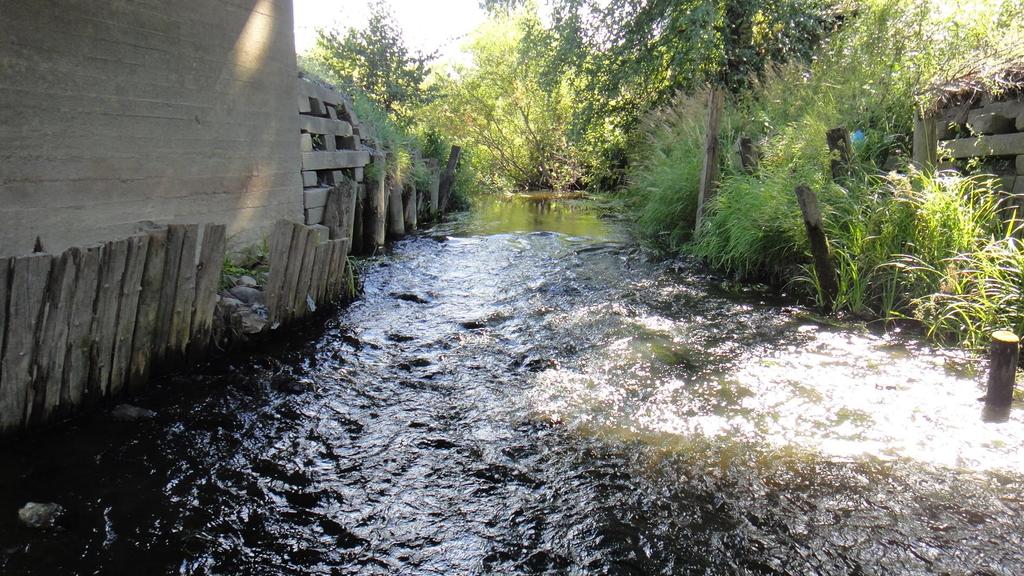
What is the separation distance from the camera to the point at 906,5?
870 centimetres

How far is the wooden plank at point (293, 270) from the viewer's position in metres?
4.61

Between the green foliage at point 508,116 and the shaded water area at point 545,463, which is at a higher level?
the green foliage at point 508,116

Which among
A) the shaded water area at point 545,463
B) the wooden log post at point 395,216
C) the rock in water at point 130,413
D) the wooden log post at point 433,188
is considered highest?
the wooden log post at point 433,188

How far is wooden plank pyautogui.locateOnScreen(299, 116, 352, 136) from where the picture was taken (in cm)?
669

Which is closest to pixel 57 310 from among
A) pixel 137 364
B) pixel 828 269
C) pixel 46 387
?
pixel 46 387

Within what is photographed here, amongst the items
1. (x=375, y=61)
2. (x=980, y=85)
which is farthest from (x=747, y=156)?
(x=375, y=61)

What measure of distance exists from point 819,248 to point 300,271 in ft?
14.4

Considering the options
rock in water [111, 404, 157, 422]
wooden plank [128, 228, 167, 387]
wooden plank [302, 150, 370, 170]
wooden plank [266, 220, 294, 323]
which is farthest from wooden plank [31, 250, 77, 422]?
wooden plank [302, 150, 370, 170]

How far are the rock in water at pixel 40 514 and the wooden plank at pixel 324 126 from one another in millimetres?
4808

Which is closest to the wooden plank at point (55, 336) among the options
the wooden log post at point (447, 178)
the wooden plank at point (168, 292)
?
the wooden plank at point (168, 292)

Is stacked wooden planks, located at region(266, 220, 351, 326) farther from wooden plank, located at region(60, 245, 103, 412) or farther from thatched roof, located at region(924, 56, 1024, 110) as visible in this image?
thatched roof, located at region(924, 56, 1024, 110)

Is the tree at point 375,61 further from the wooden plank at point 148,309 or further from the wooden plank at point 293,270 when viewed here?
the wooden plank at point 148,309

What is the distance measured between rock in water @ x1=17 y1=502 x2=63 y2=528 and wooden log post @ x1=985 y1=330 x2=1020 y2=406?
4.58m

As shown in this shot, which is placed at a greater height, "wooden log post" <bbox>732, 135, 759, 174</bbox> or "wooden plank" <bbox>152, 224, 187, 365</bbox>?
"wooden log post" <bbox>732, 135, 759, 174</bbox>
